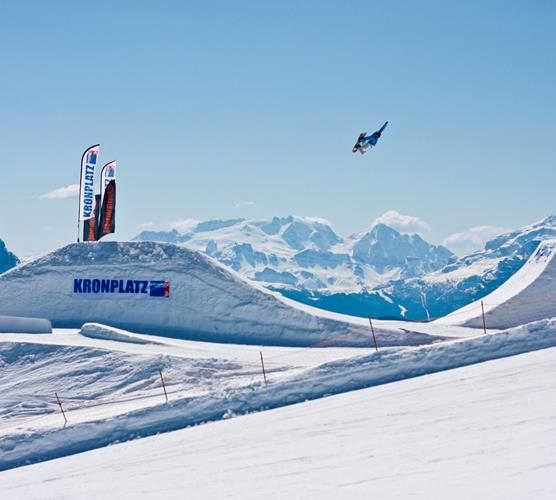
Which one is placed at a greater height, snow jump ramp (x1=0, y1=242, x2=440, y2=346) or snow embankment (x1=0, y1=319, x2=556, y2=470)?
snow jump ramp (x1=0, y1=242, x2=440, y2=346)

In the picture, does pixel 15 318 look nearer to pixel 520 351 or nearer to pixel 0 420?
pixel 0 420

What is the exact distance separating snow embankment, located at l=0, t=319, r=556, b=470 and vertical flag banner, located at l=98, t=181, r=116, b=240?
2241 centimetres

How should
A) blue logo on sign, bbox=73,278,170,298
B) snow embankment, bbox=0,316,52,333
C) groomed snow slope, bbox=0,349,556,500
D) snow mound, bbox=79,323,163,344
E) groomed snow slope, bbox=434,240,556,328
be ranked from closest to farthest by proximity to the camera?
groomed snow slope, bbox=0,349,556,500
snow mound, bbox=79,323,163,344
groomed snow slope, bbox=434,240,556,328
snow embankment, bbox=0,316,52,333
blue logo on sign, bbox=73,278,170,298

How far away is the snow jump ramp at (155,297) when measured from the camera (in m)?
35.7

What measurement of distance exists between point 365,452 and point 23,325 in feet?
86.4

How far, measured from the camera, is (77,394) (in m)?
28.4

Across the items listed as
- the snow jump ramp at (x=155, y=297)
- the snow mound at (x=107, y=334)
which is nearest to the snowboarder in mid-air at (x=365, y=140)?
the snow jump ramp at (x=155, y=297)

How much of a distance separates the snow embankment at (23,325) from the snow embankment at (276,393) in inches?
604

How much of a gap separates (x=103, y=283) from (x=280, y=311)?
1009 cm

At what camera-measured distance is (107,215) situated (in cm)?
4212

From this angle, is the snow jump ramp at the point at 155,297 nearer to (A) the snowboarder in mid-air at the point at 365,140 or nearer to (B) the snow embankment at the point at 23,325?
(B) the snow embankment at the point at 23,325

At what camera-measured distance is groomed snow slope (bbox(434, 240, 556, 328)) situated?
112 ft

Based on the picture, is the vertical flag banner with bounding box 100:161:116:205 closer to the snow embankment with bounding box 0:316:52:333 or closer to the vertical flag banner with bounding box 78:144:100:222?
the vertical flag banner with bounding box 78:144:100:222

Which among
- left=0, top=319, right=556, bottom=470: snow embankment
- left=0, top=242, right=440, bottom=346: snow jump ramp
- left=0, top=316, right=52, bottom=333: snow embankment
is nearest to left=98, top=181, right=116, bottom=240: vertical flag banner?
left=0, top=242, right=440, bottom=346: snow jump ramp
